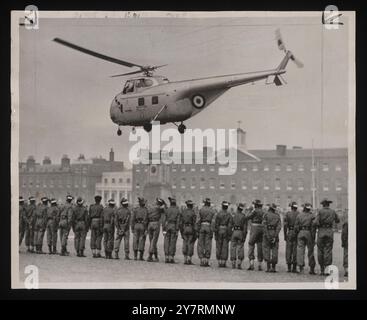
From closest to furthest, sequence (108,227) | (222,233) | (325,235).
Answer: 1. (325,235)
2. (222,233)
3. (108,227)

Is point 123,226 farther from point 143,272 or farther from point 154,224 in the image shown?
point 143,272

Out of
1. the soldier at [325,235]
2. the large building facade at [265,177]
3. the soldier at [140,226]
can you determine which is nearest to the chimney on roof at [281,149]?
the large building facade at [265,177]

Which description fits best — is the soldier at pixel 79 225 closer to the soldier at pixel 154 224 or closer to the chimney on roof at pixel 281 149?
the soldier at pixel 154 224

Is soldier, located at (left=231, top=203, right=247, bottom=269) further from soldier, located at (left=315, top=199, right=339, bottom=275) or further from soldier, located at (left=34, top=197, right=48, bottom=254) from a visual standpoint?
soldier, located at (left=34, top=197, right=48, bottom=254)

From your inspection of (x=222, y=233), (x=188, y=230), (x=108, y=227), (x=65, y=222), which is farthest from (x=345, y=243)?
(x=65, y=222)
